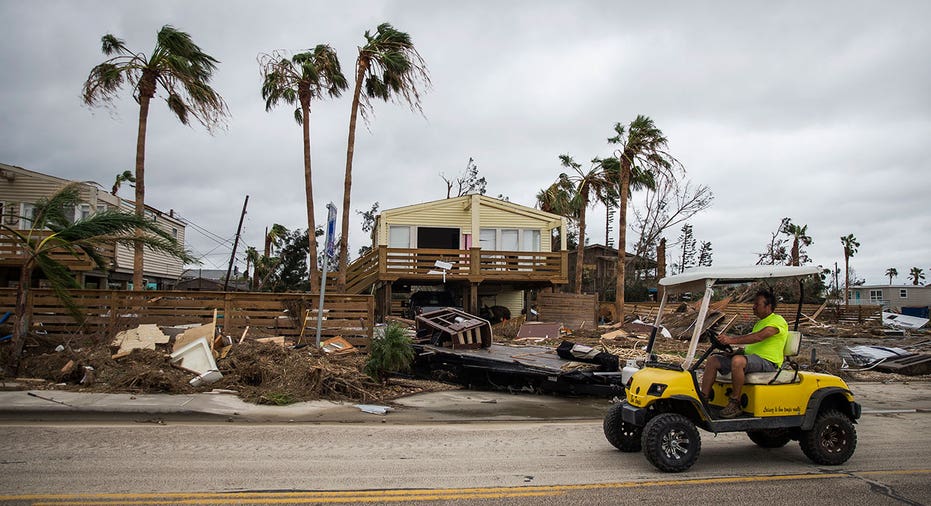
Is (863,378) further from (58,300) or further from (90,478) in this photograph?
(58,300)

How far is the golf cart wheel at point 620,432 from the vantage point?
22.0 feet

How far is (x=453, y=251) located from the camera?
24.2 metres

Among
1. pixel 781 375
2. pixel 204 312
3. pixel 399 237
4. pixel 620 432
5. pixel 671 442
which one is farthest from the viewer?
pixel 399 237

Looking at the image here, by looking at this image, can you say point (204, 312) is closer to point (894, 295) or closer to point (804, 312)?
point (804, 312)

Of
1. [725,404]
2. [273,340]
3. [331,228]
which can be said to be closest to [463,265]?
[273,340]

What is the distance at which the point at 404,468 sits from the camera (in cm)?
609

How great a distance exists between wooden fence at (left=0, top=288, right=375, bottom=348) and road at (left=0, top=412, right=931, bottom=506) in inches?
197

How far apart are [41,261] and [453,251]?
14.9 meters

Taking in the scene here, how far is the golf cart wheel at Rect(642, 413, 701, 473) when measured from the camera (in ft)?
19.1

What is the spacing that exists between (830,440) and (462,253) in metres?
18.7

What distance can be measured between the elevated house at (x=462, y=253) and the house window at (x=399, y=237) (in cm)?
4

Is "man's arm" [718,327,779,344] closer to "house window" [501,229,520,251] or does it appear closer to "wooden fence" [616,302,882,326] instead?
"wooden fence" [616,302,882,326]

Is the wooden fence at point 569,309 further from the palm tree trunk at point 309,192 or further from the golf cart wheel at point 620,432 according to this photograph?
the golf cart wheel at point 620,432

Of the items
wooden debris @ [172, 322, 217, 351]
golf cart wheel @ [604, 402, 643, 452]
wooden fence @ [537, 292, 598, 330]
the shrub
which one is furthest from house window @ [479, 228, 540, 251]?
golf cart wheel @ [604, 402, 643, 452]
